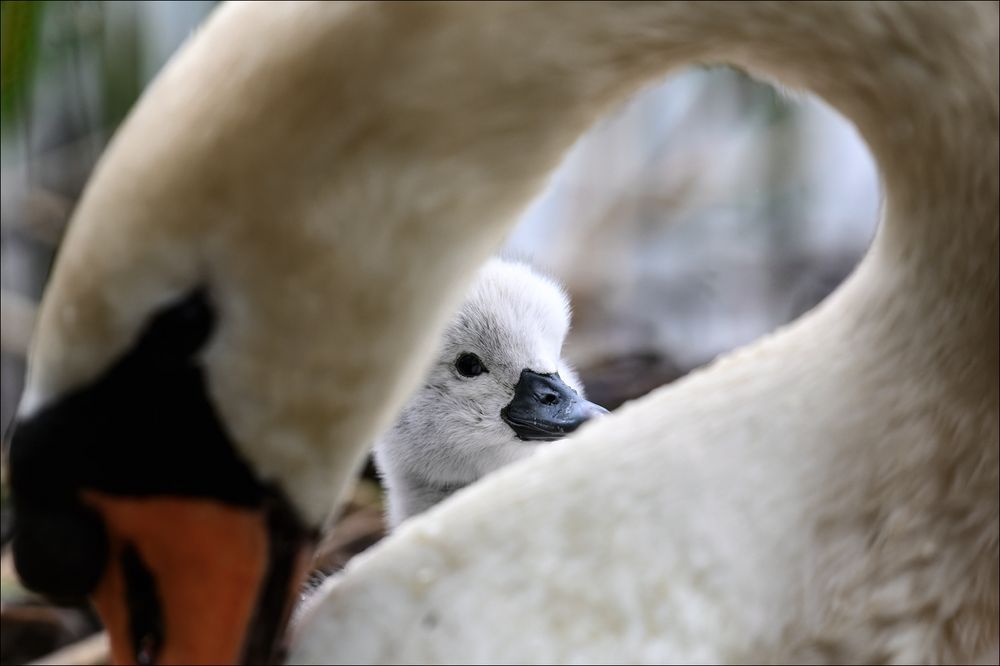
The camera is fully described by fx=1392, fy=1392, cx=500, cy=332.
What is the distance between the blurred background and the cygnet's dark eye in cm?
23

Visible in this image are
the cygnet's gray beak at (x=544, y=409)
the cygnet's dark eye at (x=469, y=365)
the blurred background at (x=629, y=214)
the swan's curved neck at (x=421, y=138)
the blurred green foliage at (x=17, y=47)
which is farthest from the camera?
the blurred background at (x=629, y=214)

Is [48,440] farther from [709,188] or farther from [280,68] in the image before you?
[709,188]

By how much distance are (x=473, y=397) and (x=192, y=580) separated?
39.3 inches

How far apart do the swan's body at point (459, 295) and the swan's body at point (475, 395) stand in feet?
2.74

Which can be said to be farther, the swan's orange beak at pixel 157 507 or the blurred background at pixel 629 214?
the blurred background at pixel 629 214

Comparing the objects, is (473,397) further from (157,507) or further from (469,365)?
(157,507)

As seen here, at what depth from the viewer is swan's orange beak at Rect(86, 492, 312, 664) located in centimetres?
68

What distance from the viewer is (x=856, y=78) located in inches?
26.3

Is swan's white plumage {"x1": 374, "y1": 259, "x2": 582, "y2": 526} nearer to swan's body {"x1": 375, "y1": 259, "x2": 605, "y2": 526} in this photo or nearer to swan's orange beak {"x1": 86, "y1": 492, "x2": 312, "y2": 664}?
swan's body {"x1": 375, "y1": 259, "x2": 605, "y2": 526}

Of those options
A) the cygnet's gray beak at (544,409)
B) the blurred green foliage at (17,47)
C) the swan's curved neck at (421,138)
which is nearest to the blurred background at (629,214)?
the blurred green foliage at (17,47)

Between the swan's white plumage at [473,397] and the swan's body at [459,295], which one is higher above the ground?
the swan's body at [459,295]

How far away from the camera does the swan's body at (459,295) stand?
2.07 ft

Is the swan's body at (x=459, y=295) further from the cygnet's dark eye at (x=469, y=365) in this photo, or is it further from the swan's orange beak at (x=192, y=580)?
the cygnet's dark eye at (x=469, y=365)

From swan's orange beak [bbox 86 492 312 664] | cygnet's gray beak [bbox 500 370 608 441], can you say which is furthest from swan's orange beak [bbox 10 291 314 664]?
cygnet's gray beak [bbox 500 370 608 441]
